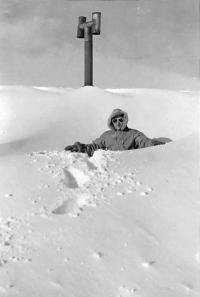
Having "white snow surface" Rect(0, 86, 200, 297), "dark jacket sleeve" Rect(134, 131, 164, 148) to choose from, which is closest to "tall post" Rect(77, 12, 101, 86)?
"dark jacket sleeve" Rect(134, 131, 164, 148)

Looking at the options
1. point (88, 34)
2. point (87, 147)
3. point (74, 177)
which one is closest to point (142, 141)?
point (87, 147)

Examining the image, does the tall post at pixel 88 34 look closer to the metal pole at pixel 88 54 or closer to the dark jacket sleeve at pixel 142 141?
the metal pole at pixel 88 54

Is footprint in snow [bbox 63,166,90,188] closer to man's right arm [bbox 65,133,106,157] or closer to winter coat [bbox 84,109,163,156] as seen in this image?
man's right arm [bbox 65,133,106,157]

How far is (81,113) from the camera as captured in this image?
891cm

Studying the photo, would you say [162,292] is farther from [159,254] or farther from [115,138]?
[115,138]

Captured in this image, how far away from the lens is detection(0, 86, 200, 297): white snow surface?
2377 millimetres

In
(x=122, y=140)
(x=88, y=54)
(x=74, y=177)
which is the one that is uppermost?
(x=88, y=54)

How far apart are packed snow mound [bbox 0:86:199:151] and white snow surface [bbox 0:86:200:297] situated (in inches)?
144

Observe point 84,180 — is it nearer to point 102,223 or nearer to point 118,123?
point 102,223

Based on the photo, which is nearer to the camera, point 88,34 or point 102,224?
point 102,224

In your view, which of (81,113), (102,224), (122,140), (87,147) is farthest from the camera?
(81,113)

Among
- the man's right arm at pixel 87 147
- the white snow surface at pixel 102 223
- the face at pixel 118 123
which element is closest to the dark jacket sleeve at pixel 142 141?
the face at pixel 118 123

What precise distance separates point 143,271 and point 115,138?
11.3 feet

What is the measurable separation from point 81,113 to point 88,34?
2.09 metres
